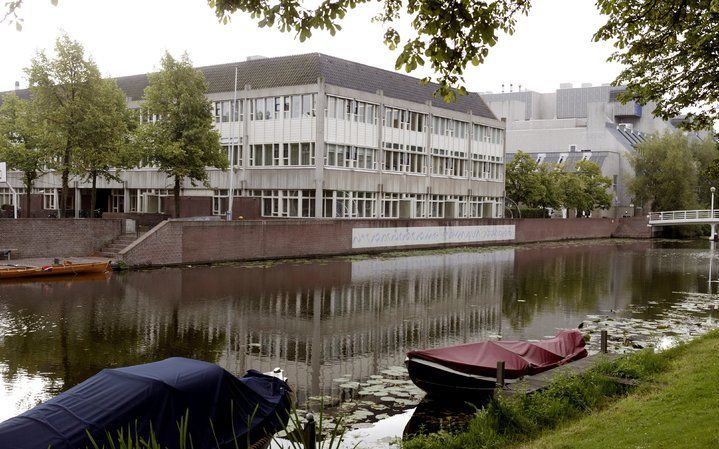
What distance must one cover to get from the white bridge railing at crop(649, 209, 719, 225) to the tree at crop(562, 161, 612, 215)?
20.7ft

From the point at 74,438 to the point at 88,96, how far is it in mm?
38886

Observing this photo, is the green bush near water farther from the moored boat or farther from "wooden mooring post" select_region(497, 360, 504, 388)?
the moored boat

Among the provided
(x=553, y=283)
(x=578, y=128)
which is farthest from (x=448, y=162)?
(x=578, y=128)

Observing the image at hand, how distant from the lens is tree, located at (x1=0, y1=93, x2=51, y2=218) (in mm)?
45469

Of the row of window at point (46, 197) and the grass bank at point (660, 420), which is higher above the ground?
the row of window at point (46, 197)

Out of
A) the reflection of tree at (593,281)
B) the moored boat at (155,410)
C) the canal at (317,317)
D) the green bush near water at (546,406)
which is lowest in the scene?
the reflection of tree at (593,281)

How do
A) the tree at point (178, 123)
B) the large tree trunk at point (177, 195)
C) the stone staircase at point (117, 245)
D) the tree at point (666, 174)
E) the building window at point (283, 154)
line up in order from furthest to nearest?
the tree at point (666, 174), the building window at point (283, 154), the large tree trunk at point (177, 195), the tree at point (178, 123), the stone staircase at point (117, 245)

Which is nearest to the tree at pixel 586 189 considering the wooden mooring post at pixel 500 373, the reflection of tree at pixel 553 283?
the reflection of tree at pixel 553 283

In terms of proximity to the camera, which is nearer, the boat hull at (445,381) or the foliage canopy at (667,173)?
the boat hull at (445,381)

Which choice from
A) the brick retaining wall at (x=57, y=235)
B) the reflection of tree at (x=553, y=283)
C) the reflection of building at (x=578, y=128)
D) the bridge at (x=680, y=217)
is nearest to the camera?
the reflection of tree at (x=553, y=283)

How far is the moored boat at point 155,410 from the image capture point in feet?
30.3

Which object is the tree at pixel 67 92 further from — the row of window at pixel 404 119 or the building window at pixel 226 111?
the row of window at pixel 404 119

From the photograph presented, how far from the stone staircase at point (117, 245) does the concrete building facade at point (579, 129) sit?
73593 mm

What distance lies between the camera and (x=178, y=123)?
4909 centimetres
